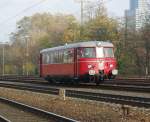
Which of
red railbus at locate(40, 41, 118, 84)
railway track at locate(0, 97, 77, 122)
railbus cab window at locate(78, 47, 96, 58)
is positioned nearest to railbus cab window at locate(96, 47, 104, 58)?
red railbus at locate(40, 41, 118, 84)


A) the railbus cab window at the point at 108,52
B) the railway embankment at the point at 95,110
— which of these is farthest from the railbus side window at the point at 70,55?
the railway embankment at the point at 95,110

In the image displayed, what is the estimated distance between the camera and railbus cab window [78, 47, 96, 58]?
33562mm

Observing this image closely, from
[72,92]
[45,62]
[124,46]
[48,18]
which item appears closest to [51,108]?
[72,92]

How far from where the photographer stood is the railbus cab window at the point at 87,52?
3356 centimetres

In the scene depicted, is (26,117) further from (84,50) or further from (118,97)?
(84,50)

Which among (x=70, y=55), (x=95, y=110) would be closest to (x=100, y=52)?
(x=70, y=55)

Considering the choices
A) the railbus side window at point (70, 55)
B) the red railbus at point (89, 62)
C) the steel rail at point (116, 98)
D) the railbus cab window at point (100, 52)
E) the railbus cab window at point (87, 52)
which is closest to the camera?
the steel rail at point (116, 98)

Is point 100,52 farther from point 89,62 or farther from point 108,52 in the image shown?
point 89,62

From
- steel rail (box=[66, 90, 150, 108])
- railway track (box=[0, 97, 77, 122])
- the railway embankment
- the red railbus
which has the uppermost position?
the red railbus

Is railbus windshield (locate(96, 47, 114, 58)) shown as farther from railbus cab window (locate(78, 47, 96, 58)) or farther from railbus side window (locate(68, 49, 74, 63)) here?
railbus side window (locate(68, 49, 74, 63))

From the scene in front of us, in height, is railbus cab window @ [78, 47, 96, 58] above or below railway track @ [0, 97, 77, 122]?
above

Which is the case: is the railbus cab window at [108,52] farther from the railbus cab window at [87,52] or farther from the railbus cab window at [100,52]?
the railbus cab window at [87,52]

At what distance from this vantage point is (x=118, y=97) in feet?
70.9

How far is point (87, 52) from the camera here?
33.7 metres
